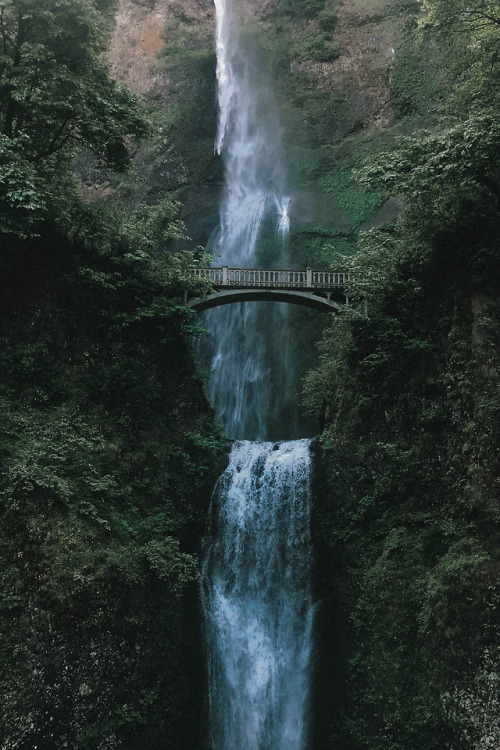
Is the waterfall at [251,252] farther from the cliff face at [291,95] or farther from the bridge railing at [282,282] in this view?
Result: the bridge railing at [282,282]

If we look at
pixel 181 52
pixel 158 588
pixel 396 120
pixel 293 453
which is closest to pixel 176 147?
pixel 181 52

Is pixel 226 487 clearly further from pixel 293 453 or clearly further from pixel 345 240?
pixel 345 240

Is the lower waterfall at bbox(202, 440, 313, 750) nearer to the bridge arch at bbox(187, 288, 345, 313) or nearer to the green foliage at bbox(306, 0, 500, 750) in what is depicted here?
the green foliage at bbox(306, 0, 500, 750)

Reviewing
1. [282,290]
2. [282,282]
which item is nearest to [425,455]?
[282,290]

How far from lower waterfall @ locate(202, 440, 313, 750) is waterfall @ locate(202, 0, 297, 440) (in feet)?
25.6

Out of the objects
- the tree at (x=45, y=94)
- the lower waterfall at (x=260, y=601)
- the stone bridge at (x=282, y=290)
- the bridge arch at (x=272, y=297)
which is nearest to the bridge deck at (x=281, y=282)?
the stone bridge at (x=282, y=290)

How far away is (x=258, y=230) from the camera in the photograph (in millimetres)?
24922

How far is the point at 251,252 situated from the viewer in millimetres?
24391

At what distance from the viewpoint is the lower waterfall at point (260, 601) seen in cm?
1156

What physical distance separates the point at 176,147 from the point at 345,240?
1055cm

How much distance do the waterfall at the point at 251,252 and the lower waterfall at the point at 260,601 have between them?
25.6 feet

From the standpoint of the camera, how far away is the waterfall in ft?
74.0

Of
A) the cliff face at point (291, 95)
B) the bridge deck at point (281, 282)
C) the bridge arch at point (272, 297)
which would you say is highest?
the cliff face at point (291, 95)

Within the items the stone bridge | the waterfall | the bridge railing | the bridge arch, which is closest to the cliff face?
the waterfall
